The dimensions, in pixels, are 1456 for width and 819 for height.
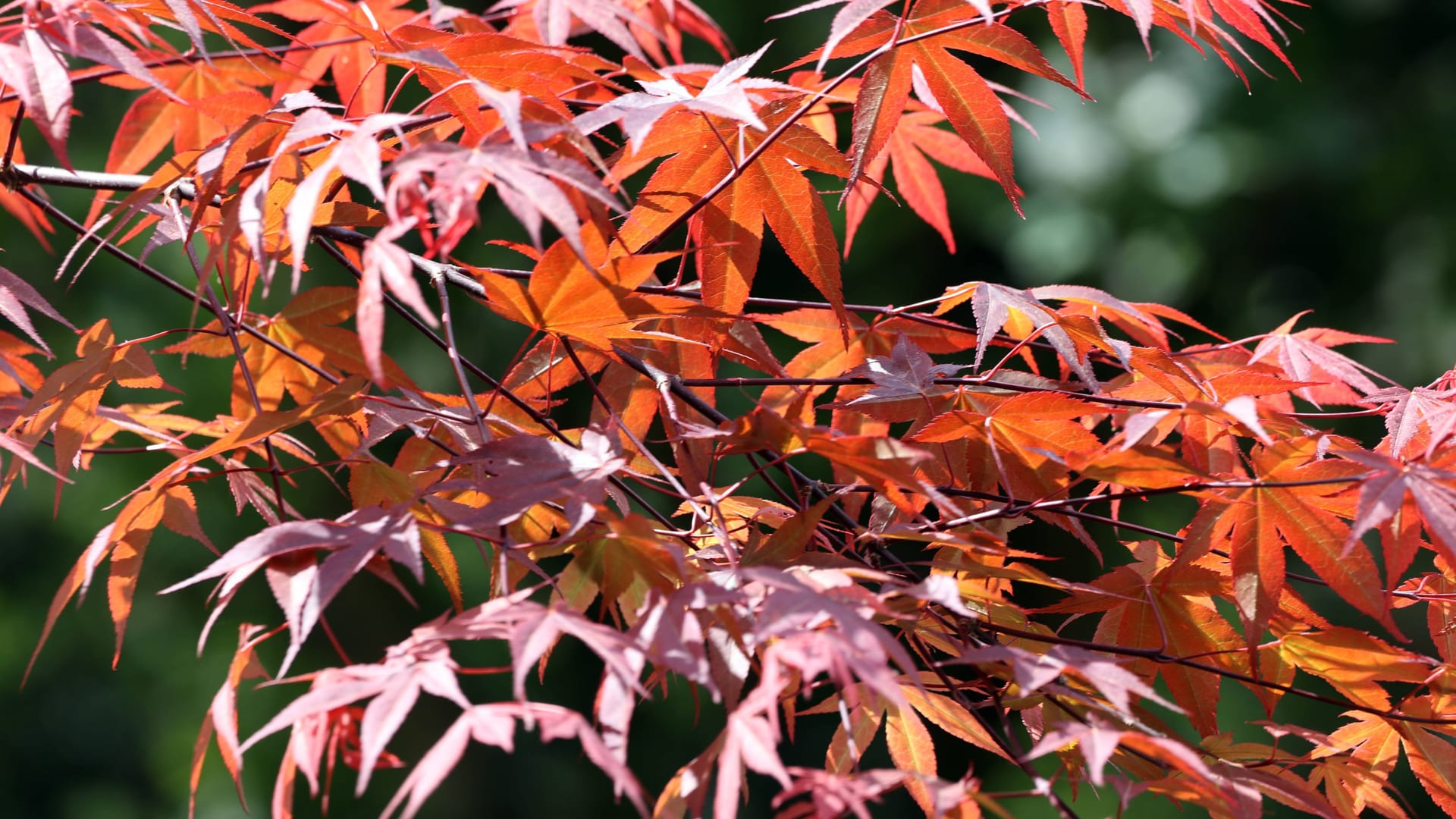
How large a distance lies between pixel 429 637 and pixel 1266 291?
2847mm

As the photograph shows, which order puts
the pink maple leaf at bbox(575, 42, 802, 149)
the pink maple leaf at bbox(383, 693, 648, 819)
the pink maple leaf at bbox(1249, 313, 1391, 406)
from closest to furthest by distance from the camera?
1. the pink maple leaf at bbox(383, 693, 648, 819)
2. the pink maple leaf at bbox(575, 42, 802, 149)
3. the pink maple leaf at bbox(1249, 313, 1391, 406)

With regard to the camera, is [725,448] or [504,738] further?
[725,448]

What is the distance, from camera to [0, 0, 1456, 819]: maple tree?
36cm

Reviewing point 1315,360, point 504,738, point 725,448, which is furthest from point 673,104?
point 1315,360

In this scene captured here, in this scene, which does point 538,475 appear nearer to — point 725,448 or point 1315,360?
point 725,448

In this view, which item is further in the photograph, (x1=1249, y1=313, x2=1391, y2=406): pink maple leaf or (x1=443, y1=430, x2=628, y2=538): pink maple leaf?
(x1=1249, y1=313, x2=1391, y2=406): pink maple leaf

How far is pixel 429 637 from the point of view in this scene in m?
0.38

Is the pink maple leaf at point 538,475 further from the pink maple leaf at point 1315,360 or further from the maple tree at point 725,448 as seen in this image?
the pink maple leaf at point 1315,360

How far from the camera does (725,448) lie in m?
0.49

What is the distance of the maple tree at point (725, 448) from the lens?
0.36m

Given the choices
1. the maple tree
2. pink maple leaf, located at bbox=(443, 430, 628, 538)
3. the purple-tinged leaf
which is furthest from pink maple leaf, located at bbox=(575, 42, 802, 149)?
the purple-tinged leaf

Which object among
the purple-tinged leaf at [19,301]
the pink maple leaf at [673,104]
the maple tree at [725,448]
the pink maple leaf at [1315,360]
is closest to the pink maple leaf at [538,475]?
the maple tree at [725,448]

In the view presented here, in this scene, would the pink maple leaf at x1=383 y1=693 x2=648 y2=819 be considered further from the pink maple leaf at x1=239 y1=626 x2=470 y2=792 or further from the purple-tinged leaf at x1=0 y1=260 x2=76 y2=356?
the purple-tinged leaf at x1=0 y1=260 x2=76 y2=356

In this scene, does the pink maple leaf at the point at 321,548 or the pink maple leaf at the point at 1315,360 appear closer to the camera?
the pink maple leaf at the point at 321,548
